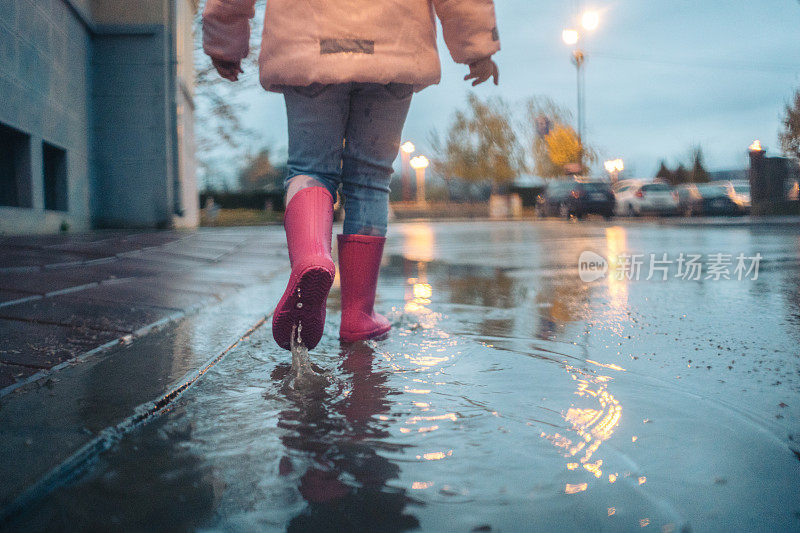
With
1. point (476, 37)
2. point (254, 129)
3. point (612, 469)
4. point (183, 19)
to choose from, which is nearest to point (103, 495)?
point (612, 469)

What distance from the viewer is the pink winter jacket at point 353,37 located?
7.54 ft

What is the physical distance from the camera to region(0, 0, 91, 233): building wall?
580cm

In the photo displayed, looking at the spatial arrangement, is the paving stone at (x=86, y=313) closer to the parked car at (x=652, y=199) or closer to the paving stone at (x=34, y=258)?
the paving stone at (x=34, y=258)

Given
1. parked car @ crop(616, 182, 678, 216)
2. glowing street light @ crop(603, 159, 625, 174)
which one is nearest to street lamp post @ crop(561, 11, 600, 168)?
parked car @ crop(616, 182, 678, 216)

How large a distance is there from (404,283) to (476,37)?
2294 mm

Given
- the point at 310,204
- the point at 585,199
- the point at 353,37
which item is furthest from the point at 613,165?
the point at 310,204

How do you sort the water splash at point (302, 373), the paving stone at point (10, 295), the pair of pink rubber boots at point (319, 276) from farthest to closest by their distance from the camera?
1. the paving stone at point (10, 295)
2. the pair of pink rubber boots at point (319, 276)
3. the water splash at point (302, 373)

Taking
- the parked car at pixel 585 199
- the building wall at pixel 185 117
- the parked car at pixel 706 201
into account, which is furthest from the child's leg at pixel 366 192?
the parked car at pixel 706 201

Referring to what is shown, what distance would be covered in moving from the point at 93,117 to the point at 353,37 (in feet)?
28.6

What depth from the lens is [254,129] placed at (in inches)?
1037

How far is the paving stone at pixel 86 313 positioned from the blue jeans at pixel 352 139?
2.67ft

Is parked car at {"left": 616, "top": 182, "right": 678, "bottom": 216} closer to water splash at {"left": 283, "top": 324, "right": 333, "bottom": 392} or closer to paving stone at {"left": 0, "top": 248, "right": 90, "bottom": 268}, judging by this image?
paving stone at {"left": 0, "top": 248, "right": 90, "bottom": 268}

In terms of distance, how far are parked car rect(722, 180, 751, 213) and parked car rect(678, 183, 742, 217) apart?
18cm

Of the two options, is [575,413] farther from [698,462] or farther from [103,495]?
[103,495]
